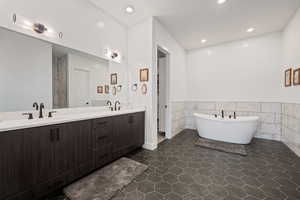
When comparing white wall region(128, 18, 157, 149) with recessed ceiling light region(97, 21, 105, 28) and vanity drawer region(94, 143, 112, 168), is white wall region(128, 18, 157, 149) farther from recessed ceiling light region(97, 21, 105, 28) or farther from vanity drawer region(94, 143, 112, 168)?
vanity drawer region(94, 143, 112, 168)

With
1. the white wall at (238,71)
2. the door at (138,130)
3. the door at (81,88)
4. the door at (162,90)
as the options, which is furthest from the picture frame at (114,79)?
the white wall at (238,71)

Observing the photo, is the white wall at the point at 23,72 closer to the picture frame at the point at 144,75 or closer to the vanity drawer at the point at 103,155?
the vanity drawer at the point at 103,155

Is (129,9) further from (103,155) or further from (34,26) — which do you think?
(103,155)

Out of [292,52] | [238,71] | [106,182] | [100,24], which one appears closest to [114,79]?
[100,24]

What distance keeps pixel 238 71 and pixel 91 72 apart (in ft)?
14.0

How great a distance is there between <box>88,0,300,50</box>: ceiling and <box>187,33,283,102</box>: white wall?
441 mm

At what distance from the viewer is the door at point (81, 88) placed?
88.7 inches

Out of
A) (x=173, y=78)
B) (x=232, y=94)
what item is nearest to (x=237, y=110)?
(x=232, y=94)

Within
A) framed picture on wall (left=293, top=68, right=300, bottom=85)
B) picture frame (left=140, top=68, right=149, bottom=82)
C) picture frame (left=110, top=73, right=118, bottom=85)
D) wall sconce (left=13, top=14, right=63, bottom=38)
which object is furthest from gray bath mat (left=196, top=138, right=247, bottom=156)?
wall sconce (left=13, top=14, right=63, bottom=38)

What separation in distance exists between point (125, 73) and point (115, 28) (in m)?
1.06

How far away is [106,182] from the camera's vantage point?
173 cm

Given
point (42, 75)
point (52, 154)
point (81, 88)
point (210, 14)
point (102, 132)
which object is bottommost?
point (52, 154)

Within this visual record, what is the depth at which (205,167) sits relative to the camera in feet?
7.07

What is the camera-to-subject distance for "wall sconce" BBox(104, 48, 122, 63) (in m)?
2.78
